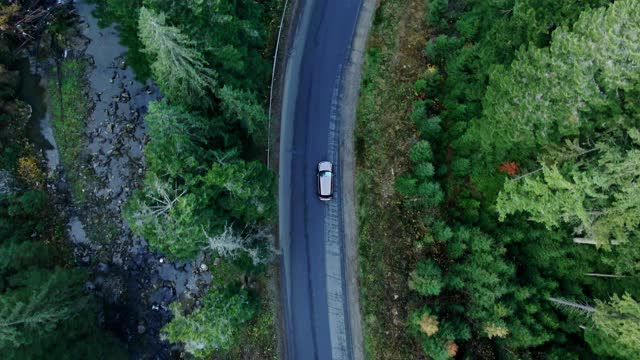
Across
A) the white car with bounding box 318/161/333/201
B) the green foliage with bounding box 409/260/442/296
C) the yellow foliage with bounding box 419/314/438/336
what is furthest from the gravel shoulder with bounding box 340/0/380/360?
the yellow foliage with bounding box 419/314/438/336

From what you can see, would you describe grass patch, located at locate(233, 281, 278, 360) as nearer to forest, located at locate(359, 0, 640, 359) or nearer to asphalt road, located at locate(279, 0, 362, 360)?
asphalt road, located at locate(279, 0, 362, 360)

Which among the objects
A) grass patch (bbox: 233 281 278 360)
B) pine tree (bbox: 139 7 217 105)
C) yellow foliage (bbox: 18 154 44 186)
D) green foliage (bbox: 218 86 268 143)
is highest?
pine tree (bbox: 139 7 217 105)

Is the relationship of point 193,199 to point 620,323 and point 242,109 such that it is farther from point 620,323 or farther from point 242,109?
point 620,323

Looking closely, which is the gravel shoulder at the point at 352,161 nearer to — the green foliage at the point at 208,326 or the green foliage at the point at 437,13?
the green foliage at the point at 437,13

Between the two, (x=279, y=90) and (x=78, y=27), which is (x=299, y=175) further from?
(x=78, y=27)

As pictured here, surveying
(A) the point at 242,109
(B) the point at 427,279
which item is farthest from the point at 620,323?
(A) the point at 242,109

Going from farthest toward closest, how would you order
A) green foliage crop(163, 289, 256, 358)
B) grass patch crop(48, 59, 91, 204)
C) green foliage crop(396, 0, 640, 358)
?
grass patch crop(48, 59, 91, 204), green foliage crop(163, 289, 256, 358), green foliage crop(396, 0, 640, 358)
